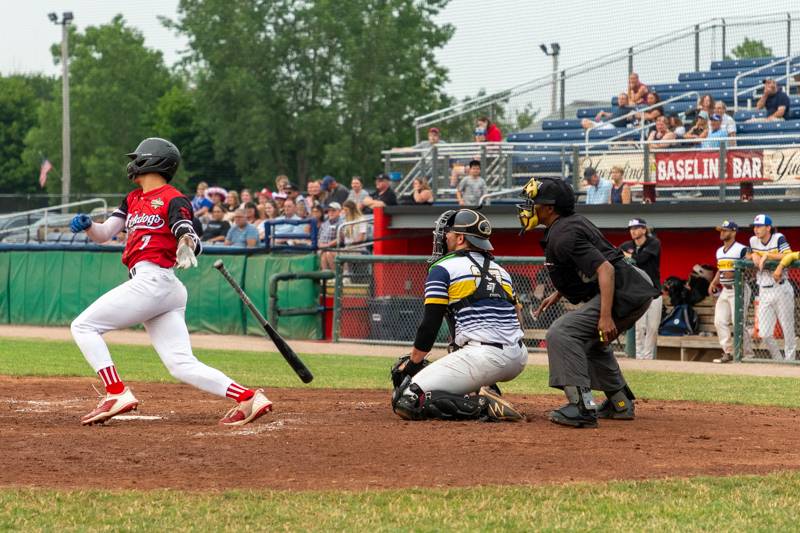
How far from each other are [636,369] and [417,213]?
6940 millimetres

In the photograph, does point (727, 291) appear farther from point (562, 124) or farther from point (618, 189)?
point (562, 124)

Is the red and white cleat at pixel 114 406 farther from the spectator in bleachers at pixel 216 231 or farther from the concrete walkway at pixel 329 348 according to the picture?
the spectator in bleachers at pixel 216 231

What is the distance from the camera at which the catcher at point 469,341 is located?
834 cm

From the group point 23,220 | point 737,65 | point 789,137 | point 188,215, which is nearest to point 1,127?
point 23,220

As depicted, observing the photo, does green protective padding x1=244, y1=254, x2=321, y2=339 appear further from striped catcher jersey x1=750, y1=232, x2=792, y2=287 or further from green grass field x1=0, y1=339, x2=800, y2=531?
green grass field x1=0, y1=339, x2=800, y2=531

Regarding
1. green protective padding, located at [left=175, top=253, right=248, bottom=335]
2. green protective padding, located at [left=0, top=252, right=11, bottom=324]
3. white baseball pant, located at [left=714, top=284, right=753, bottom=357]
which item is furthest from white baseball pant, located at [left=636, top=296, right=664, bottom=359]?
green protective padding, located at [left=0, top=252, right=11, bottom=324]

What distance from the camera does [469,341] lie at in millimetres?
8461

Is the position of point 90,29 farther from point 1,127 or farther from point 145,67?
point 1,127

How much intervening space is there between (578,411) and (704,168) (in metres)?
11.5

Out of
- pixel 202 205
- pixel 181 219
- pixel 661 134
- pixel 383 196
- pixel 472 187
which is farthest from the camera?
pixel 202 205

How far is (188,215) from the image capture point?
796 cm

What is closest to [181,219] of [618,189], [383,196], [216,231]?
[618,189]

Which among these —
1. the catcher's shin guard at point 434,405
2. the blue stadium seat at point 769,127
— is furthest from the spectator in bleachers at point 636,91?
the catcher's shin guard at point 434,405

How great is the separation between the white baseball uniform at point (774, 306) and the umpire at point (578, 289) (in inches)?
321
